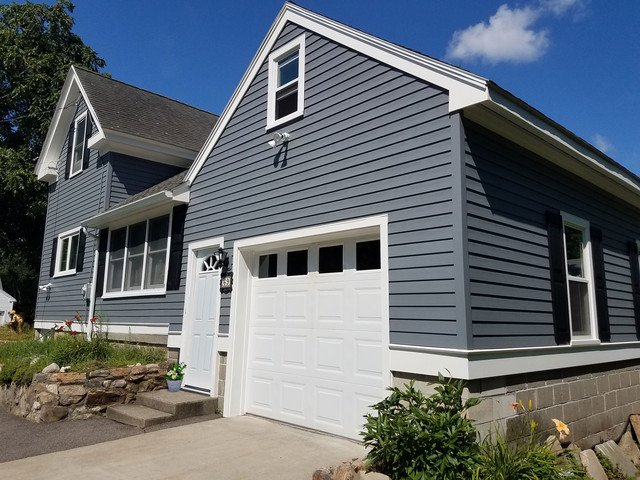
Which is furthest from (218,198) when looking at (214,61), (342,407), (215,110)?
(215,110)

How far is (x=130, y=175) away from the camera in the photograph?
455 inches

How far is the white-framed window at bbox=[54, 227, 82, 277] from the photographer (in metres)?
12.3

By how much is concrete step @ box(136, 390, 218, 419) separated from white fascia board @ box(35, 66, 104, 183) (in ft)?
28.8

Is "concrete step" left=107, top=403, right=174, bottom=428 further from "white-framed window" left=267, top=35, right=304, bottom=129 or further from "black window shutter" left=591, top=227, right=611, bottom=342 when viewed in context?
"black window shutter" left=591, top=227, right=611, bottom=342

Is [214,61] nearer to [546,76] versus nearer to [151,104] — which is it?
[151,104]

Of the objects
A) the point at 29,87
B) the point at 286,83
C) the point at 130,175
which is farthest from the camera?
the point at 29,87

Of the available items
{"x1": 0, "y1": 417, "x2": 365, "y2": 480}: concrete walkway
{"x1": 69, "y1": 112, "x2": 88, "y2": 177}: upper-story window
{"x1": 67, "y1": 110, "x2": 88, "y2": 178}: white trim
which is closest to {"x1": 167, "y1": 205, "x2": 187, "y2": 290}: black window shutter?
{"x1": 0, "y1": 417, "x2": 365, "y2": 480}: concrete walkway

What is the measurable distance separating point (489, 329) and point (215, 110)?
1529cm

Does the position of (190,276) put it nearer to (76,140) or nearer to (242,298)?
(242,298)

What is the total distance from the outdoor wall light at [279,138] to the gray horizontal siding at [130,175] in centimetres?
613

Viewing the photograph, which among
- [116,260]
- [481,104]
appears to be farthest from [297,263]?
[116,260]

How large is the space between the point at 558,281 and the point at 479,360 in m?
2.14

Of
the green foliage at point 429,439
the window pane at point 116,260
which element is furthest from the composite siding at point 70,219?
the green foliage at point 429,439

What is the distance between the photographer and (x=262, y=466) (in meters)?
4.65
